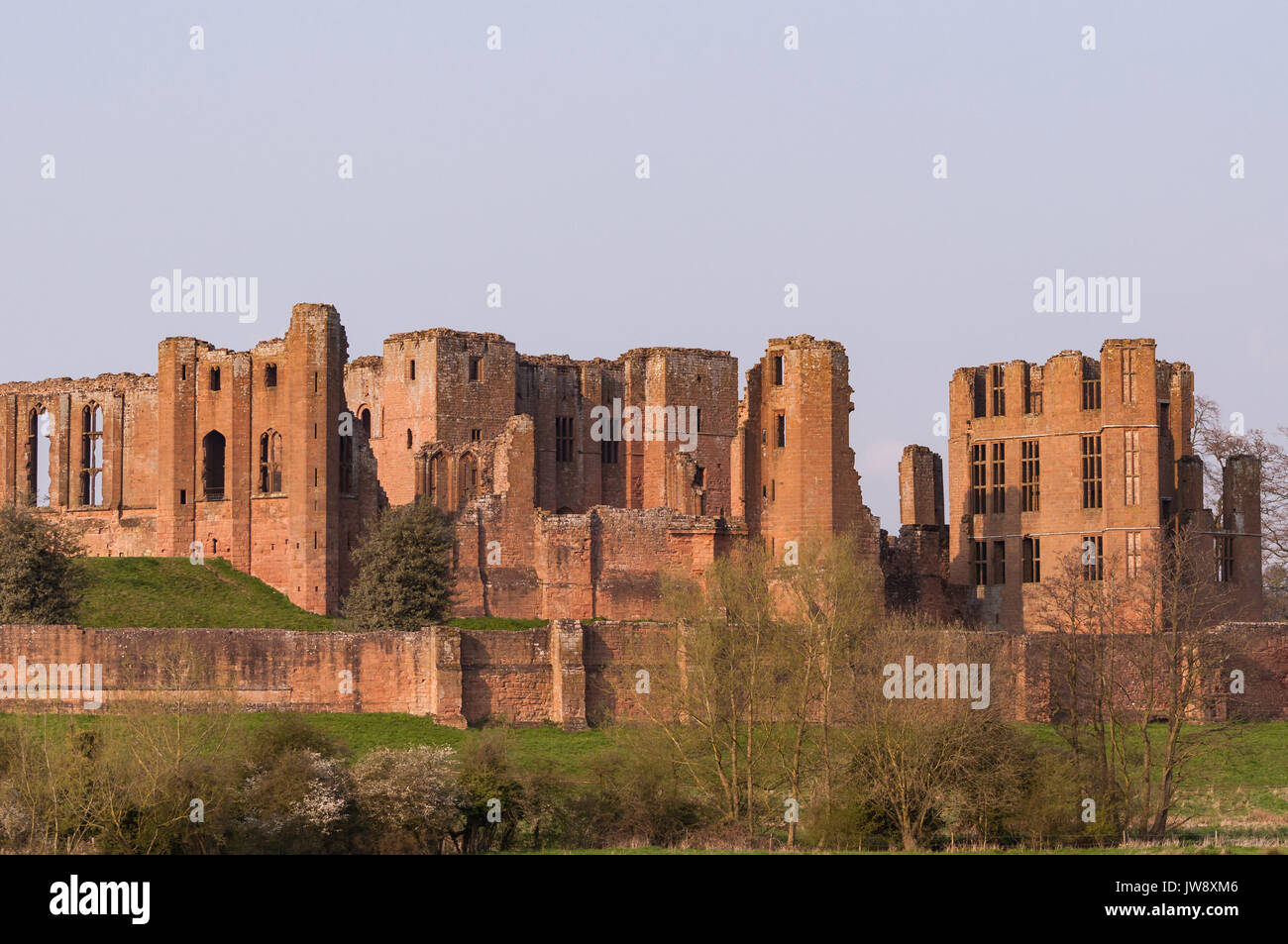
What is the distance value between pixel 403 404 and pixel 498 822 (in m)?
37.6

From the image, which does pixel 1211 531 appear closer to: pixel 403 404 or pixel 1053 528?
pixel 1053 528

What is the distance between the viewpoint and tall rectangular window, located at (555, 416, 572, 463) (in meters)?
79.8

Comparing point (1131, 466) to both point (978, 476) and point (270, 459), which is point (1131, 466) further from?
point (270, 459)

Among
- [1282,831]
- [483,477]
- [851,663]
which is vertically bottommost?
[1282,831]

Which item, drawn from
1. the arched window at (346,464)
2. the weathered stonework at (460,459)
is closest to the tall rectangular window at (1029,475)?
the weathered stonework at (460,459)

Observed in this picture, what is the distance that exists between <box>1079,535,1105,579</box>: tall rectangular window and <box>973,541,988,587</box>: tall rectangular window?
378cm

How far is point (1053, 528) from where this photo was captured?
72750 mm

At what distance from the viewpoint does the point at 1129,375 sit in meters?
70.6

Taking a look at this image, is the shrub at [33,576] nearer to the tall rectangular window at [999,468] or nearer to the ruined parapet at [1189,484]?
the tall rectangular window at [999,468]

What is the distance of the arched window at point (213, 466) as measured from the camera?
71812mm

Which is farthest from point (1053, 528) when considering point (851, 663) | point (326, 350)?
point (851, 663)

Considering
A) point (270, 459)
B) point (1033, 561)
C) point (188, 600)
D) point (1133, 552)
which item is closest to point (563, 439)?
point (270, 459)

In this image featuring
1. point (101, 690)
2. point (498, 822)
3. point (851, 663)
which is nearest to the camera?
Result: point (498, 822)

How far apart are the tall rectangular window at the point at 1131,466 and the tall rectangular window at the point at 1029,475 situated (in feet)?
11.6
